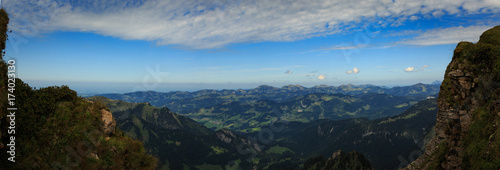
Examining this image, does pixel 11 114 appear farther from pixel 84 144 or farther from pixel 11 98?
pixel 84 144

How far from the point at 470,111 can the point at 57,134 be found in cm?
4647

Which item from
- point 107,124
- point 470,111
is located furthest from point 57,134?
point 470,111

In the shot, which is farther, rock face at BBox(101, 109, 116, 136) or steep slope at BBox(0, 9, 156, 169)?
rock face at BBox(101, 109, 116, 136)

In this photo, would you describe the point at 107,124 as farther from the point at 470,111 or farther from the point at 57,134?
the point at 470,111

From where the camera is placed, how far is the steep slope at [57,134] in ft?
54.5

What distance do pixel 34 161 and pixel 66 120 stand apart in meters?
4.27

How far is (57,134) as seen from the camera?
18734 mm

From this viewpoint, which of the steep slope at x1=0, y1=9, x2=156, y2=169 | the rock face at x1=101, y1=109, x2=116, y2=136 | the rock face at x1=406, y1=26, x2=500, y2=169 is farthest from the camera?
the rock face at x1=406, y1=26, x2=500, y2=169

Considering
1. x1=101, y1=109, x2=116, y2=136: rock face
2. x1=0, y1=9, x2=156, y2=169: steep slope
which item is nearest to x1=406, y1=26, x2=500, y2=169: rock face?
x1=0, y1=9, x2=156, y2=169: steep slope

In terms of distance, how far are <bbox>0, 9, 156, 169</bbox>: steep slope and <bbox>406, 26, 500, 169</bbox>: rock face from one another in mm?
34316

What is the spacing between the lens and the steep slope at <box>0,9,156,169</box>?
1662 cm

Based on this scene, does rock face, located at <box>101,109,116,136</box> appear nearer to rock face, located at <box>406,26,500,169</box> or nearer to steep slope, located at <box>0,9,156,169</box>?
steep slope, located at <box>0,9,156,169</box>

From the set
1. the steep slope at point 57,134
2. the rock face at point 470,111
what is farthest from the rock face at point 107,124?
the rock face at point 470,111

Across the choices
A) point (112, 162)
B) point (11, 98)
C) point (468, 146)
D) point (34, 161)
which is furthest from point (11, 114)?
point (468, 146)
